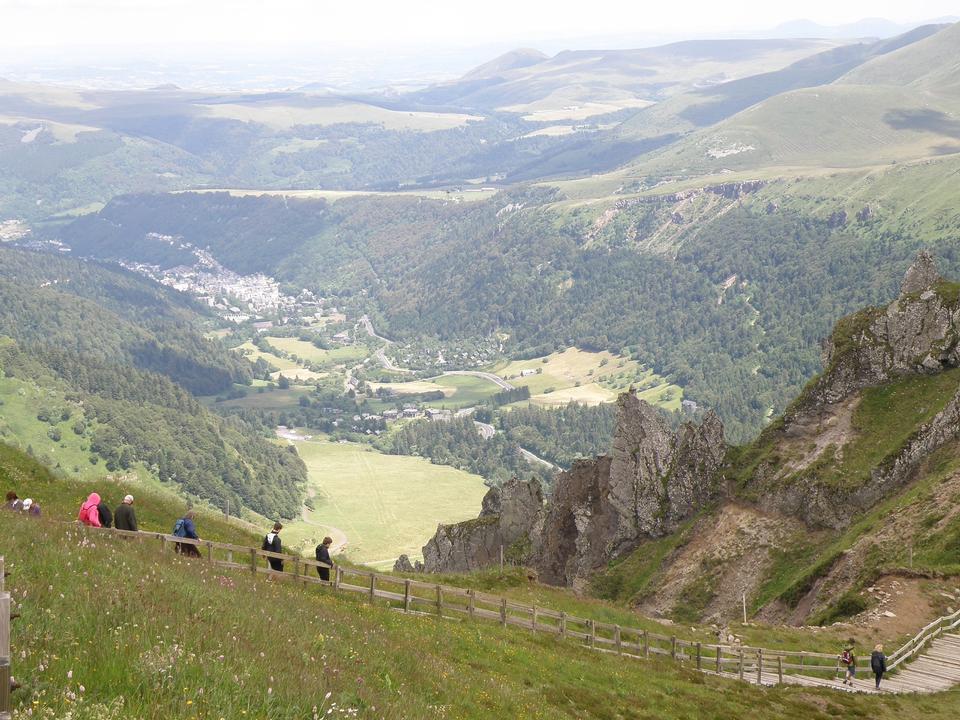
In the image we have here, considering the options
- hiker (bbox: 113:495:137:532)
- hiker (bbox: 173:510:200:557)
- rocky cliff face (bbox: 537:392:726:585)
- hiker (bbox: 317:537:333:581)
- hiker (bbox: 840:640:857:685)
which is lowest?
rocky cliff face (bbox: 537:392:726:585)

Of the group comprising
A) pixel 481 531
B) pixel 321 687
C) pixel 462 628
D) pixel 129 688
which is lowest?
pixel 481 531

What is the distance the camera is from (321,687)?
21328mm

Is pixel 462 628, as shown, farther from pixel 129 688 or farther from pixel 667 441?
pixel 667 441

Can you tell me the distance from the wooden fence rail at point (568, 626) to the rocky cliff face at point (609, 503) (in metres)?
44.0

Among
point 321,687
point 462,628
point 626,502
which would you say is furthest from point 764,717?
point 626,502

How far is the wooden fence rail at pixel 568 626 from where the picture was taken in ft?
137

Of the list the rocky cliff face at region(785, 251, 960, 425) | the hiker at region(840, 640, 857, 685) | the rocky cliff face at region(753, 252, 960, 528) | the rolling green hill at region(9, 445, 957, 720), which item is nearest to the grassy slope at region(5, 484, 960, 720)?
the rolling green hill at region(9, 445, 957, 720)

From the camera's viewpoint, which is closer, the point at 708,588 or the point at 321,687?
the point at 321,687

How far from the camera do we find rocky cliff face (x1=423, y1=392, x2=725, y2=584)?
98.2 meters

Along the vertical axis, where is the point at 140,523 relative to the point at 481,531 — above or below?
above

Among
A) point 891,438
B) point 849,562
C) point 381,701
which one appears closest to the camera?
point 381,701

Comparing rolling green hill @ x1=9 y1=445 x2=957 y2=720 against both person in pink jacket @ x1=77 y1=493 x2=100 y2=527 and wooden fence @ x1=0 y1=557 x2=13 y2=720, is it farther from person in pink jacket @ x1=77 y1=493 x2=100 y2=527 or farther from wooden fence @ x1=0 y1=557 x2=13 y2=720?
person in pink jacket @ x1=77 y1=493 x2=100 y2=527

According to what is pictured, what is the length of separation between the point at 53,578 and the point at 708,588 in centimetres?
6474

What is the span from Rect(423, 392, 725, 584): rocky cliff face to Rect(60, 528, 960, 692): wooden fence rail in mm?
44015
